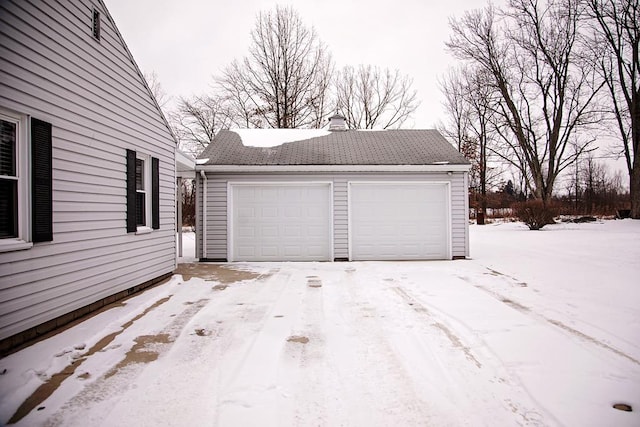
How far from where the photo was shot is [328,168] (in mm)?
9281

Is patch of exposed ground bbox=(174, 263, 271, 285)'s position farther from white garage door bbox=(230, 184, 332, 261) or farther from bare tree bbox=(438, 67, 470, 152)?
bare tree bbox=(438, 67, 470, 152)

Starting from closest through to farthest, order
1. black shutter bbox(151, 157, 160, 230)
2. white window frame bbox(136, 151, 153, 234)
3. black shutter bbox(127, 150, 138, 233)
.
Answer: black shutter bbox(127, 150, 138, 233) → white window frame bbox(136, 151, 153, 234) → black shutter bbox(151, 157, 160, 230)

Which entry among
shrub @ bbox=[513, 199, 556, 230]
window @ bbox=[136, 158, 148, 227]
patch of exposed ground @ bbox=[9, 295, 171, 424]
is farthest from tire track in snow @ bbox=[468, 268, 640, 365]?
shrub @ bbox=[513, 199, 556, 230]

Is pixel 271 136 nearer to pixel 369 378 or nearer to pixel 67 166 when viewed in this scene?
pixel 67 166

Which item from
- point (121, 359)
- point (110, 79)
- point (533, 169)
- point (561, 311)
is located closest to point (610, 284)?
point (561, 311)

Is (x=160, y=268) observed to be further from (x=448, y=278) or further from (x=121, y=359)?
(x=448, y=278)

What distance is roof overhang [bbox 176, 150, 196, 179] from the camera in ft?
26.2

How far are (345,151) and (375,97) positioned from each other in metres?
14.4

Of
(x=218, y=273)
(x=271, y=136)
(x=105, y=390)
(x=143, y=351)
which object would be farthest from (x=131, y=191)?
(x=271, y=136)

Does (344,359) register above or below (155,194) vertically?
below

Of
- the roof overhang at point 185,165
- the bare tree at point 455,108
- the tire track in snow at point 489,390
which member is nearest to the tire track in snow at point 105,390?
the tire track in snow at point 489,390

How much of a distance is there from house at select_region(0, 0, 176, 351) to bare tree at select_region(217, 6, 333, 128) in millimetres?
13953

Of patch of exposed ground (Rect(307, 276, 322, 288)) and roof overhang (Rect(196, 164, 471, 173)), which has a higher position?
roof overhang (Rect(196, 164, 471, 173))

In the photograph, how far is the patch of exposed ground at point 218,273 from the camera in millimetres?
7031
